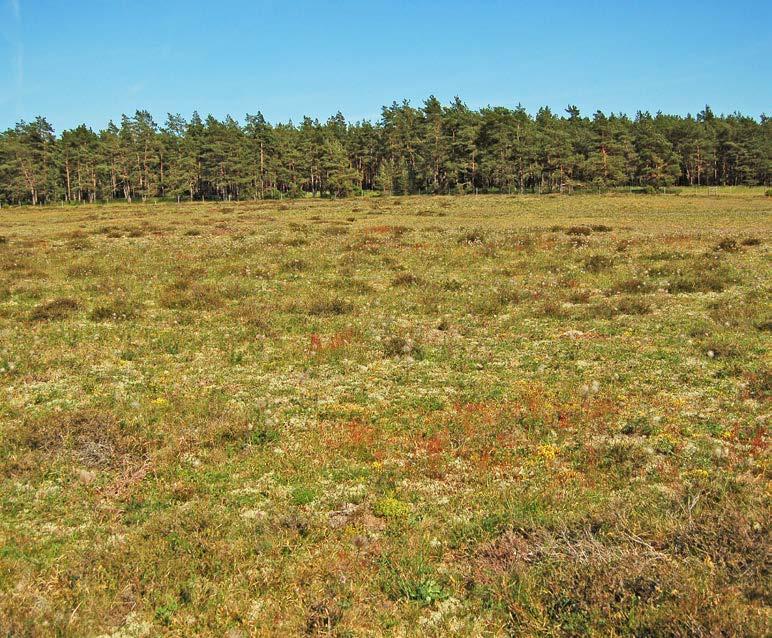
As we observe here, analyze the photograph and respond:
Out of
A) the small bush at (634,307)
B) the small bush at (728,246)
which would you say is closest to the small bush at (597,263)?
the small bush at (634,307)

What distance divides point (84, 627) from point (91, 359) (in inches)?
441

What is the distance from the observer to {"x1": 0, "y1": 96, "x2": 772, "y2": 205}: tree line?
127062 millimetres

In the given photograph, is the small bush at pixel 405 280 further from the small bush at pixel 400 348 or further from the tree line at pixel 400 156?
the tree line at pixel 400 156

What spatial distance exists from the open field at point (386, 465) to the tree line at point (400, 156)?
110913 millimetres

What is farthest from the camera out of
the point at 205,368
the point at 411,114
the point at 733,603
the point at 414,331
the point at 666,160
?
the point at 411,114

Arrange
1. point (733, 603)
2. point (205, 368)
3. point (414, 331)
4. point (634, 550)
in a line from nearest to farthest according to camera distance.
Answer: point (733, 603) < point (634, 550) < point (205, 368) < point (414, 331)

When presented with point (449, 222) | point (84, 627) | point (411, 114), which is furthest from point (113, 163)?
point (84, 627)

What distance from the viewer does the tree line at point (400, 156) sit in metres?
127

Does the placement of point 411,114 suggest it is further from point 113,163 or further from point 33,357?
point 33,357

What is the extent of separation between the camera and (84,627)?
629 cm

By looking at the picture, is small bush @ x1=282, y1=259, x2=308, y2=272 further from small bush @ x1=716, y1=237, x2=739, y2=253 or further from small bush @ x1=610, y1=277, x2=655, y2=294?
small bush @ x1=716, y1=237, x2=739, y2=253

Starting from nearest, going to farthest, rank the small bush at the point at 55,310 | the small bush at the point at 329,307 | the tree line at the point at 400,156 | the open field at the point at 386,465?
the open field at the point at 386,465 < the small bush at the point at 55,310 < the small bush at the point at 329,307 < the tree line at the point at 400,156

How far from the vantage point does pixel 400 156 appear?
152125 mm

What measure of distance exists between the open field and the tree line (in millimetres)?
110913
